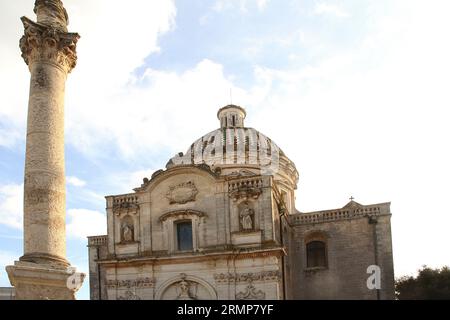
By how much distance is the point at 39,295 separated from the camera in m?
17.5

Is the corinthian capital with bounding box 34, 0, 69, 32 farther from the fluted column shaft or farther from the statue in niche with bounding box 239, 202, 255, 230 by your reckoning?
the statue in niche with bounding box 239, 202, 255, 230

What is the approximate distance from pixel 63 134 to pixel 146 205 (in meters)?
13.9

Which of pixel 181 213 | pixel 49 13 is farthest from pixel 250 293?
pixel 49 13

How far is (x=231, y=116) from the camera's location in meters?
47.0

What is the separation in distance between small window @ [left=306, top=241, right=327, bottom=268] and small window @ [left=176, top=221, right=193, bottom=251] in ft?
26.0

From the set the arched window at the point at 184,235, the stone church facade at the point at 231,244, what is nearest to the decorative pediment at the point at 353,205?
the stone church facade at the point at 231,244

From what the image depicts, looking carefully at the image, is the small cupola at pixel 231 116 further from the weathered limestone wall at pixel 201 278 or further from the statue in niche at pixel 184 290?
the statue in niche at pixel 184 290

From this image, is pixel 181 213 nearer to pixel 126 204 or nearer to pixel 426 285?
pixel 126 204

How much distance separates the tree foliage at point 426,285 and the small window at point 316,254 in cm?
648

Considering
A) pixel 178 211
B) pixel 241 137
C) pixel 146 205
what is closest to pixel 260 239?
pixel 178 211

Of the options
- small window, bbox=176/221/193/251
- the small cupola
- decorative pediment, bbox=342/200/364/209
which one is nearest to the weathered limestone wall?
small window, bbox=176/221/193/251

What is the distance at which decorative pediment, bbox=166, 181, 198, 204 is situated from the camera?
109 ft

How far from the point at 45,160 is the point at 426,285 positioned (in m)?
27.8

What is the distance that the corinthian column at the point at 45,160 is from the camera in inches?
699
